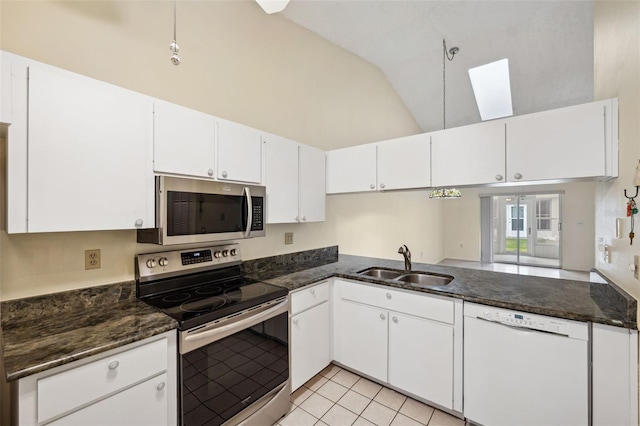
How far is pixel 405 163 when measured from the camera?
95.6 inches

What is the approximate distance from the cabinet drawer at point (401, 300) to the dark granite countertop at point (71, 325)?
145 cm

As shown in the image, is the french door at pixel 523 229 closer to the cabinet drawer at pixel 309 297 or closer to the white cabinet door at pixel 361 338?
the white cabinet door at pixel 361 338

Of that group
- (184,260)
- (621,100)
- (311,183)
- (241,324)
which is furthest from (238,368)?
(621,100)

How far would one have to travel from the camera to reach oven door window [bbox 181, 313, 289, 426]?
145 centimetres

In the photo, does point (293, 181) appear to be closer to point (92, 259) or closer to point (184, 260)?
point (184, 260)

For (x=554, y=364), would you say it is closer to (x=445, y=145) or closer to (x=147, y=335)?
(x=445, y=145)

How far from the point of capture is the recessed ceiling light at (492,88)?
14.5 ft

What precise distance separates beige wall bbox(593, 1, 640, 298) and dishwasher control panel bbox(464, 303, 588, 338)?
322mm

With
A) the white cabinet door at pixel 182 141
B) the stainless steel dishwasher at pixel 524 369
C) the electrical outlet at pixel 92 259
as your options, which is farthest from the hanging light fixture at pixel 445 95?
the electrical outlet at pixel 92 259

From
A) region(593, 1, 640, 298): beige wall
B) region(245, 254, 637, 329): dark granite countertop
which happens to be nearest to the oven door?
region(245, 254, 637, 329): dark granite countertop

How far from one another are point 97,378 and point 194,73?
207 cm

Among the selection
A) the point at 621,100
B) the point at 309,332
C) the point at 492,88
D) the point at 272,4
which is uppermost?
the point at 492,88

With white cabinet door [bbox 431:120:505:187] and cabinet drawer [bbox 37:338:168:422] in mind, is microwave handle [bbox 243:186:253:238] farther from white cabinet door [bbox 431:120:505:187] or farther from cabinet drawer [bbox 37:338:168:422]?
white cabinet door [bbox 431:120:505:187]

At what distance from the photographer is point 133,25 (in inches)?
72.3
